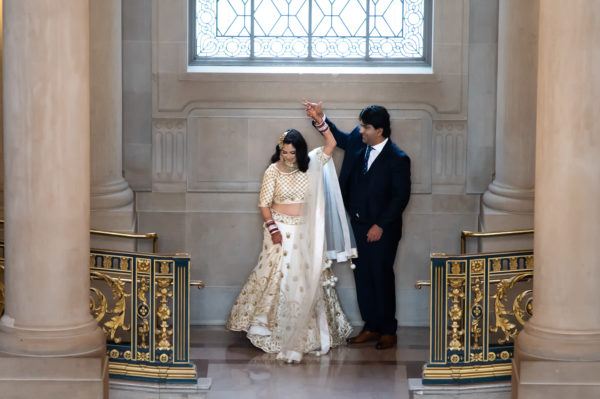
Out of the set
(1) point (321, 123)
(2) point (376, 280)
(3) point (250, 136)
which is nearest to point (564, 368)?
A: (2) point (376, 280)

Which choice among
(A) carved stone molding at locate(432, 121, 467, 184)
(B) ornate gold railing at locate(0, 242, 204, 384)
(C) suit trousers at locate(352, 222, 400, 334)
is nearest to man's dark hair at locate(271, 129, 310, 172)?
(C) suit trousers at locate(352, 222, 400, 334)

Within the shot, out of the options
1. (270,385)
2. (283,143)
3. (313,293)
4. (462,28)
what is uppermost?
(462,28)

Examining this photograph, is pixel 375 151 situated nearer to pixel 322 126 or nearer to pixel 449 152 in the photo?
pixel 322 126

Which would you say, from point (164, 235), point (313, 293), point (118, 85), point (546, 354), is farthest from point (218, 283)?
point (546, 354)

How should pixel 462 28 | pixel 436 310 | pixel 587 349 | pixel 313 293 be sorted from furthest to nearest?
pixel 462 28 < pixel 313 293 < pixel 436 310 < pixel 587 349

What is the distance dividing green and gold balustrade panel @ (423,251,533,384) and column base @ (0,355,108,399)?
2.57 m

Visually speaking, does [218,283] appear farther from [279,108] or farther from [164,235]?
[279,108]

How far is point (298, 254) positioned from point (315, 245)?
0.17 meters

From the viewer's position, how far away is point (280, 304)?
10609mm

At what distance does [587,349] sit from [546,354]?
0.29 meters

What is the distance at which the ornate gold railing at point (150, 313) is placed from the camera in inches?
357

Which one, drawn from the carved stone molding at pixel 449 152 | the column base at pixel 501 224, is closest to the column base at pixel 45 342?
the column base at pixel 501 224

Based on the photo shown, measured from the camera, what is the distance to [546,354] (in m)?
8.37

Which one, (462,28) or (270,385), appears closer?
(270,385)
